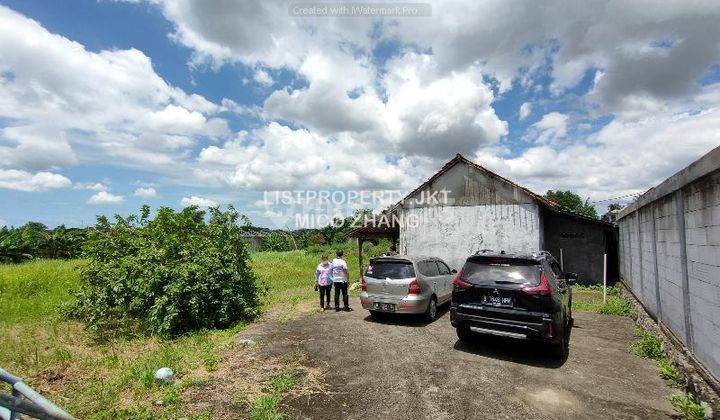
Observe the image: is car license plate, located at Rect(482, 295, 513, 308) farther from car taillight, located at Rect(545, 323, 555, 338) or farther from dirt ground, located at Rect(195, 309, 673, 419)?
dirt ground, located at Rect(195, 309, 673, 419)

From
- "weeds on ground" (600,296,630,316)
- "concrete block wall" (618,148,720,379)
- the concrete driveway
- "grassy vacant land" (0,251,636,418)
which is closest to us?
"concrete block wall" (618,148,720,379)

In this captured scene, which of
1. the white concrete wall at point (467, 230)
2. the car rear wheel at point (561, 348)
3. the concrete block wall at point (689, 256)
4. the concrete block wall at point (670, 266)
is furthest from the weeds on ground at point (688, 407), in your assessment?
the white concrete wall at point (467, 230)

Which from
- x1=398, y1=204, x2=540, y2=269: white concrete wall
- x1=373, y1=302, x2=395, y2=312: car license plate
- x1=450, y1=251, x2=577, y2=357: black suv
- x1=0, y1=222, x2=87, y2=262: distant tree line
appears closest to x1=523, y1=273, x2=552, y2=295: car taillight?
x1=450, y1=251, x2=577, y2=357: black suv

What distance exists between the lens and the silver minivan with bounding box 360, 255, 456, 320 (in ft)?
30.3

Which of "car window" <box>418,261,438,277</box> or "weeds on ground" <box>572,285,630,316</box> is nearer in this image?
"car window" <box>418,261,438,277</box>

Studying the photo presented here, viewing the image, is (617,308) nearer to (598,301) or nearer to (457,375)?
(598,301)

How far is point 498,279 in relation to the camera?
263 inches

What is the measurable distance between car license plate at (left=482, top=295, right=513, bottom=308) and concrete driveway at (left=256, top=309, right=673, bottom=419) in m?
1.01

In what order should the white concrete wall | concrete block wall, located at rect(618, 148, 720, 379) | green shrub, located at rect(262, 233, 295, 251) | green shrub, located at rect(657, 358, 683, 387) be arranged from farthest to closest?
green shrub, located at rect(262, 233, 295, 251)
the white concrete wall
green shrub, located at rect(657, 358, 683, 387)
concrete block wall, located at rect(618, 148, 720, 379)

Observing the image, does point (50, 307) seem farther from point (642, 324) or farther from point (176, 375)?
point (642, 324)

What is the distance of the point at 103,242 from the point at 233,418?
910 centimetres

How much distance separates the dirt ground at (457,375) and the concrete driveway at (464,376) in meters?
0.01

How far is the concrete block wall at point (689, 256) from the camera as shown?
462 cm

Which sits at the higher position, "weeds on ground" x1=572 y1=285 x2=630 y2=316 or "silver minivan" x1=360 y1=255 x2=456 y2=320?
"silver minivan" x1=360 y1=255 x2=456 y2=320
